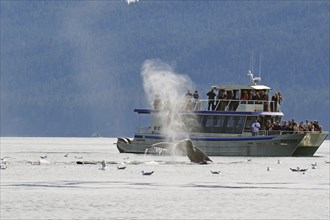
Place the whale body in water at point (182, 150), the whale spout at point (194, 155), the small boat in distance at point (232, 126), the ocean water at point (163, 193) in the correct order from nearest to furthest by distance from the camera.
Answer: the ocean water at point (163, 193), the whale spout at point (194, 155), the whale body in water at point (182, 150), the small boat in distance at point (232, 126)

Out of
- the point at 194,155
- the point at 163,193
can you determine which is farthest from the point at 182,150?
the point at 163,193

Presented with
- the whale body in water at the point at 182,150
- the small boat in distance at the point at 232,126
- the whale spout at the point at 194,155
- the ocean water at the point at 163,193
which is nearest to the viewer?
the ocean water at the point at 163,193

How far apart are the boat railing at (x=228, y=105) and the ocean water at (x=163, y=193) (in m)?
23.9

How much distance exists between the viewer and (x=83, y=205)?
48.4 meters

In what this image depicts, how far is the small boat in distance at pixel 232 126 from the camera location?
343ft

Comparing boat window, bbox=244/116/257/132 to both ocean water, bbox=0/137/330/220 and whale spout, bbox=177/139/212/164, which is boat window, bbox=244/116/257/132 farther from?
ocean water, bbox=0/137/330/220

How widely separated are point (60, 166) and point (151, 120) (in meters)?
28.5

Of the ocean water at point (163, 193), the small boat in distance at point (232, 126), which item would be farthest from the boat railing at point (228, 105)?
the ocean water at point (163, 193)

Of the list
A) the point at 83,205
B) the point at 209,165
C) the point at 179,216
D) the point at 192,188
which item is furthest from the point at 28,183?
the point at 209,165

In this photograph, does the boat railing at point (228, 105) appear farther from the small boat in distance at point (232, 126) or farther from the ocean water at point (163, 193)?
the ocean water at point (163, 193)

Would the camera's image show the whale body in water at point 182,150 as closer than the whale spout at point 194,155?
No

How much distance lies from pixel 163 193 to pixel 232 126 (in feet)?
166

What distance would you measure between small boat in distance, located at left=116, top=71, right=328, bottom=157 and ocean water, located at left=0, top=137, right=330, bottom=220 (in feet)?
72.9

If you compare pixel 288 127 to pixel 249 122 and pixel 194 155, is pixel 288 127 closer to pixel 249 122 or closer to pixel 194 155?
pixel 249 122
